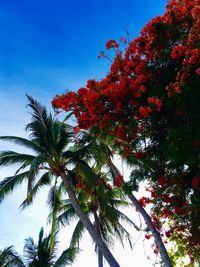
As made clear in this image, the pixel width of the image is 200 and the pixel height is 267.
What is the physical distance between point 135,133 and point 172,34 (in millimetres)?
2926

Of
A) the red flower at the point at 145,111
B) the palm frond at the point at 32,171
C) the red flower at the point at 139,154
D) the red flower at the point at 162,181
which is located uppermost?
the palm frond at the point at 32,171

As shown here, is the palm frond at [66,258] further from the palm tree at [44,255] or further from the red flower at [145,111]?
the red flower at [145,111]

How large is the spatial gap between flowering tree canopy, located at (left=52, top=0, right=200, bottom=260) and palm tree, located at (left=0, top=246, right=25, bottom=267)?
8431 millimetres

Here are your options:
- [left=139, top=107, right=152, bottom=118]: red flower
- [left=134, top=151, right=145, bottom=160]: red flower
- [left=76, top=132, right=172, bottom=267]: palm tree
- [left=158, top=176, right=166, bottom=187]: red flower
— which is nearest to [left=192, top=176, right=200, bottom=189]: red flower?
[left=158, top=176, right=166, bottom=187]: red flower

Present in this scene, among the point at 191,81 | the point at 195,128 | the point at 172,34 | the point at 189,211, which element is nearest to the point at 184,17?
the point at 172,34

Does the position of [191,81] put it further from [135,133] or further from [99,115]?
[99,115]

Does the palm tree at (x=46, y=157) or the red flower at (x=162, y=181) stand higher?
the palm tree at (x=46, y=157)

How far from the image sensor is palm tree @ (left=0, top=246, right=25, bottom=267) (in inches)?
633

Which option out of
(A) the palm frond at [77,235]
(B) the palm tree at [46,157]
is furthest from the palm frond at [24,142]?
(A) the palm frond at [77,235]

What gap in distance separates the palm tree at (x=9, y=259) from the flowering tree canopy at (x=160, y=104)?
843 cm

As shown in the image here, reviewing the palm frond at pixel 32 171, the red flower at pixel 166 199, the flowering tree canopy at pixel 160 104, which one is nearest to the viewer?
the flowering tree canopy at pixel 160 104

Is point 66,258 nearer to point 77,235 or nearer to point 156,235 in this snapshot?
point 77,235

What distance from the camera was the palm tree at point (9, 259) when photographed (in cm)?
1608

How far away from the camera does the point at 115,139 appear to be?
1095 cm
